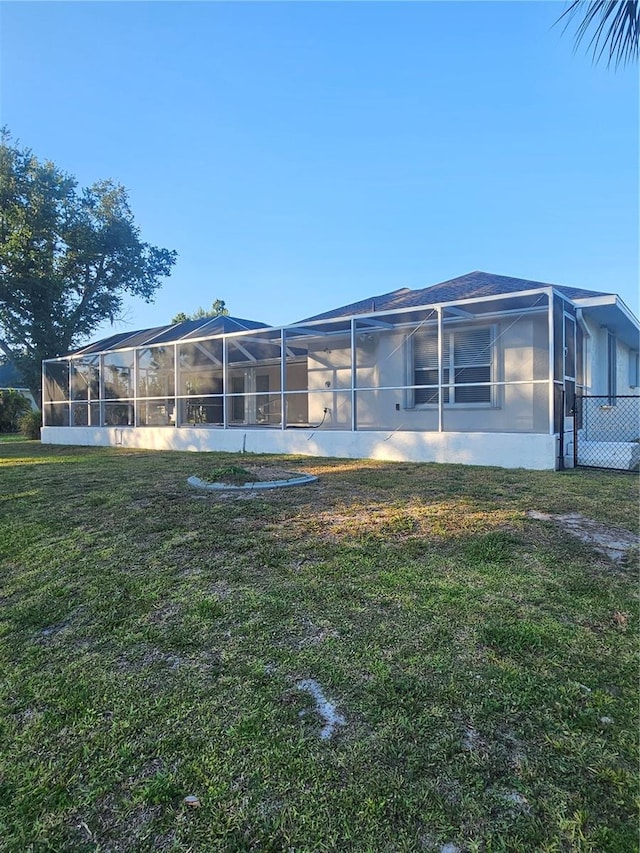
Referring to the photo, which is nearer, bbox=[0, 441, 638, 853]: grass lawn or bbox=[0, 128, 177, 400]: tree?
bbox=[0, 441, 638, 853]: grass lawn

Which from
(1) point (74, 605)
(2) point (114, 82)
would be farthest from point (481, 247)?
(1) point (74, 605)

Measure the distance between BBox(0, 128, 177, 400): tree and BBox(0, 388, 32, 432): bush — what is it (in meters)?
5.42

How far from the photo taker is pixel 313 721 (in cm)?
178

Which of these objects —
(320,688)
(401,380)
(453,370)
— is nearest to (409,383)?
(401,380)

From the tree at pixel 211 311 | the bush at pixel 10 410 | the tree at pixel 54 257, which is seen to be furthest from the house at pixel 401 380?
the tree at pixel 211 311

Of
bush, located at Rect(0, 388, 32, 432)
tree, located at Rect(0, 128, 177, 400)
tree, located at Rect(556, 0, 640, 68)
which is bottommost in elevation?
bush, located at Rect(0, 388, 32, 432)

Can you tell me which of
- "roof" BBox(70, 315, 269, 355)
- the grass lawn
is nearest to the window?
"roof" BBox(70, 315, 269, 355)

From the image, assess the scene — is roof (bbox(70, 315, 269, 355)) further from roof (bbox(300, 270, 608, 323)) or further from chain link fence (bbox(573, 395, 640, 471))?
chain link fence (bbox(573, 395, 640, 471))

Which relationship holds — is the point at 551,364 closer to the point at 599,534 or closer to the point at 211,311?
the point at 599,534

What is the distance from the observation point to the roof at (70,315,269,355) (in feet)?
45.6

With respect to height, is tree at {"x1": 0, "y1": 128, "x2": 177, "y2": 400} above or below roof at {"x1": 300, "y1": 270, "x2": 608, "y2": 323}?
above

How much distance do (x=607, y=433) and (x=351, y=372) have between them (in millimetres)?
6045

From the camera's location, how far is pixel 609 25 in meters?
3.06

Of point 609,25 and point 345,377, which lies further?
point 345,377
